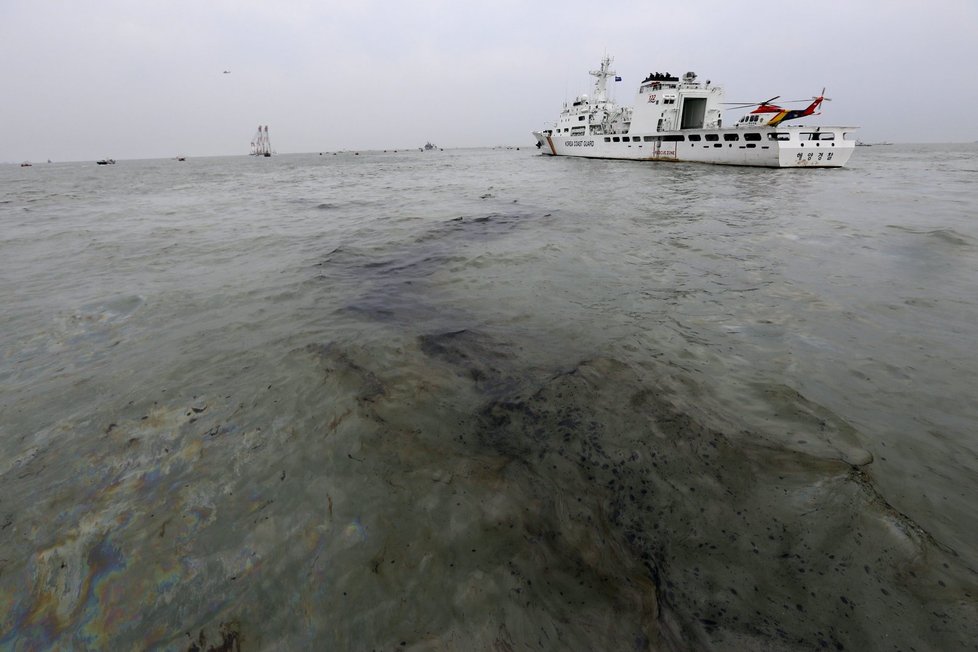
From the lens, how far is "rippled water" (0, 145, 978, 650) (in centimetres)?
193

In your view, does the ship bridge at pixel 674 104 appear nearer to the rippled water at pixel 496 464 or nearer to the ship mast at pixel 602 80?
the ship mast at pixel 602 80

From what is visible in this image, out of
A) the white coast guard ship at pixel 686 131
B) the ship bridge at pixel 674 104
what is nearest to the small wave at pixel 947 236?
the white coast guard ship at pixel 686 131

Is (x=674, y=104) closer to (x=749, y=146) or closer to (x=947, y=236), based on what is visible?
(x=749, y=146)

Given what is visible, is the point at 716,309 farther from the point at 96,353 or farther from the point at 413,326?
the point at 96,353

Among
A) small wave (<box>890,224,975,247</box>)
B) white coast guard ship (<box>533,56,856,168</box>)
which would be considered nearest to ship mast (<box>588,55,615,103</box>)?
white coast guard ship (<box>533,56,856,168</box>)

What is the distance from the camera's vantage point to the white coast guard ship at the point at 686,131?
3403 cm

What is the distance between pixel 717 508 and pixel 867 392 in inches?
88.7

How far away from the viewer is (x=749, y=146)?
3544 cm

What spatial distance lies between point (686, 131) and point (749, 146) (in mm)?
6287

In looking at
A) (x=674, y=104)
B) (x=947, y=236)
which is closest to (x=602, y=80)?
(x=674, y=104)

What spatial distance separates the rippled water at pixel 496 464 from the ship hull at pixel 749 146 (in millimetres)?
34991

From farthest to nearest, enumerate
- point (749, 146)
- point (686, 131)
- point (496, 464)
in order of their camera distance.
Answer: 1. point (686, 131)
2. point (749, 146)
3. point (496, 464)

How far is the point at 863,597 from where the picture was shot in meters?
1.93

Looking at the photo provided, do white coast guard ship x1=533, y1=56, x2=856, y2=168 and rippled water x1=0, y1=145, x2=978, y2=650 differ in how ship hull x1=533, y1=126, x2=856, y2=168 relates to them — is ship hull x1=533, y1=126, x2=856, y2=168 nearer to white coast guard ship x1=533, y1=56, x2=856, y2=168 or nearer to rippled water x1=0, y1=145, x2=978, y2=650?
white coast guard ship x1=533, y1=56, x2=856, y2=168
